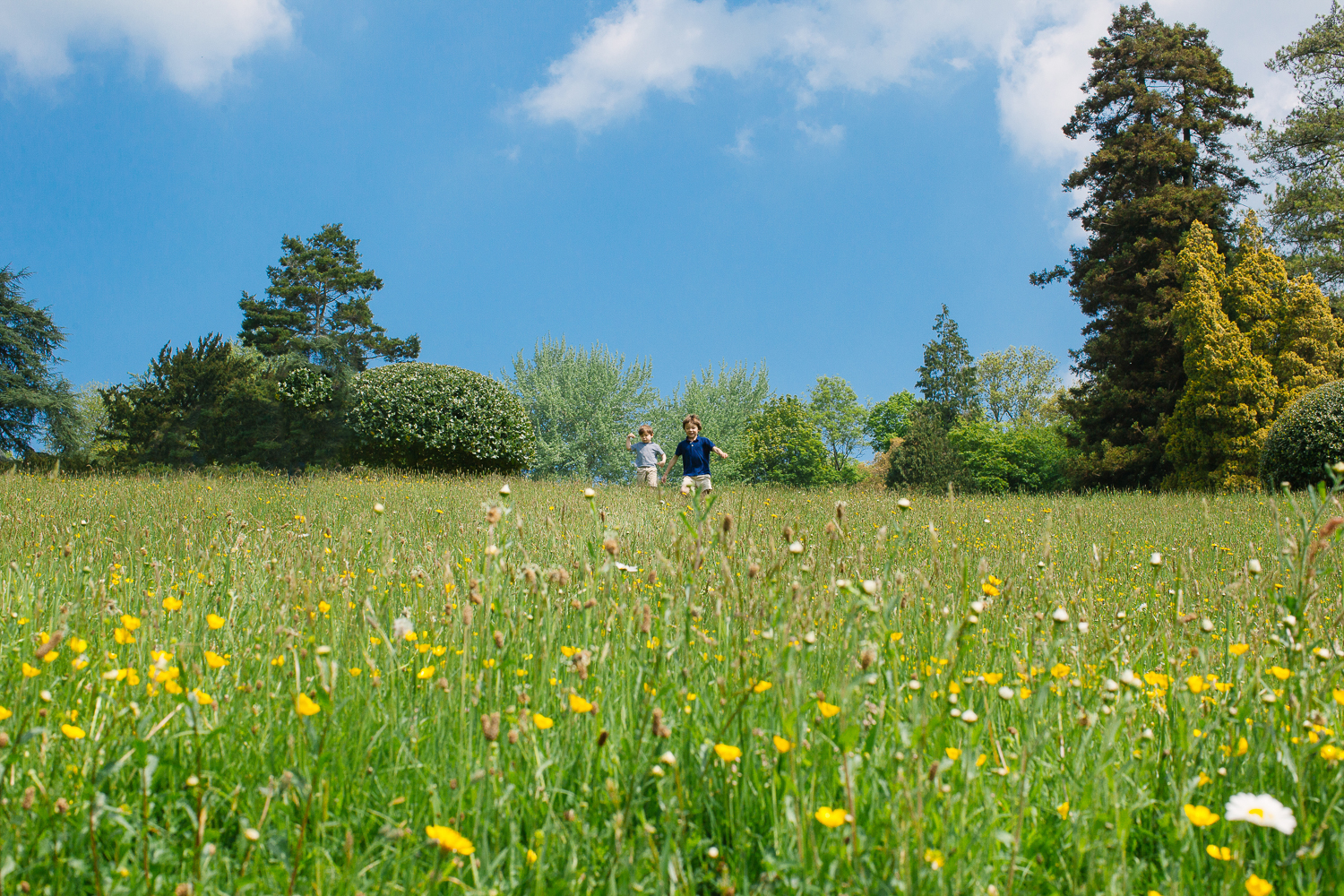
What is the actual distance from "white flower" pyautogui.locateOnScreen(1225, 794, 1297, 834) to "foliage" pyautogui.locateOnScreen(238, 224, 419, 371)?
137ft

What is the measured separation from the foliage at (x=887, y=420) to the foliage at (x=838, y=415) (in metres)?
8.40

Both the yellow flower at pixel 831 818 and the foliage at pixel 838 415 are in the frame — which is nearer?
the yellow flower at pixel 831 818

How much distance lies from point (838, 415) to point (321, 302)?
31419mm

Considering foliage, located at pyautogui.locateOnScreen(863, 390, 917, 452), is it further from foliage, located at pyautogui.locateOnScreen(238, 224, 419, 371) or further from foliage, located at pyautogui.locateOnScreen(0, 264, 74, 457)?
foliage, located at pyautogui.locateOnScreen(0, 264, 74, 457)

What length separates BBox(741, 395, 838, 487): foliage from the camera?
35812 mm

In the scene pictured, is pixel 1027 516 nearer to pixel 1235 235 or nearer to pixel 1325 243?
pixel 1235 235

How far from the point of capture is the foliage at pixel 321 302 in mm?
39031

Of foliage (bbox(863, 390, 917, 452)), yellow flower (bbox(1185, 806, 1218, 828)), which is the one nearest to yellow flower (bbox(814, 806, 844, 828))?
yellow flower (bbox(1185, 806, 1218, 828))

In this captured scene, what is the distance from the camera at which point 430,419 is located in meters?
19.6

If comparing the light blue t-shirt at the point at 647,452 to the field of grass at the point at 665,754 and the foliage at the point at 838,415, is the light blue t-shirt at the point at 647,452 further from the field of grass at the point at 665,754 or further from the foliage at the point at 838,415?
the foliage at the point at 838,415

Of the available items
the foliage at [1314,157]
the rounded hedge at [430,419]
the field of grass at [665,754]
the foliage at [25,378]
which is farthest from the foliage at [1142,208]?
the foliage at [25,378]

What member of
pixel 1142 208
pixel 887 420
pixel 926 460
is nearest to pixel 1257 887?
pixel 1142 208

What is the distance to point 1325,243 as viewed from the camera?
24312 mm

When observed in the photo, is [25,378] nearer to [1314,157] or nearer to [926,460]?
[926,460]
